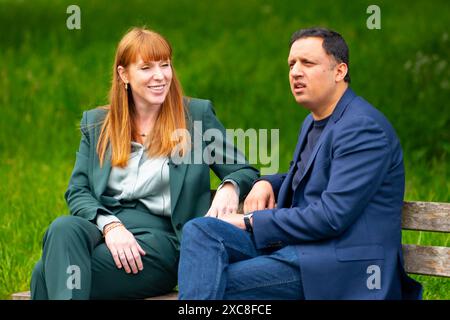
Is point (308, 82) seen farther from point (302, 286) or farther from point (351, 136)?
point (302, 286)

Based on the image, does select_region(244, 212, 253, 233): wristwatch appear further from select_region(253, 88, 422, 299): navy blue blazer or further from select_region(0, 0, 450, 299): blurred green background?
select_region(0, 0, 450, 299): blurred green background

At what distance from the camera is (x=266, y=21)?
1312 centimetres

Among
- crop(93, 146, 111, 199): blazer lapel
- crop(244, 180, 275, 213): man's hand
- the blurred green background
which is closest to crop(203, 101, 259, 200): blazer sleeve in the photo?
crop(244, 180, 275, 213): man's hand

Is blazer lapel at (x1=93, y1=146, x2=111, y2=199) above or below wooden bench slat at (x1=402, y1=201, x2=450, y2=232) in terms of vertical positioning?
above

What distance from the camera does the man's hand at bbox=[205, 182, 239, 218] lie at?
16.1 feet

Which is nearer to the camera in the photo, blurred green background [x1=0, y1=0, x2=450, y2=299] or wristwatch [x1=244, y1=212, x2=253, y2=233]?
wristwatch [x1=244, y1=212, x2=253, y2=233]

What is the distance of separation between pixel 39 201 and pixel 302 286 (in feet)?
12.6

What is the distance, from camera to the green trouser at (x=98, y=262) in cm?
458

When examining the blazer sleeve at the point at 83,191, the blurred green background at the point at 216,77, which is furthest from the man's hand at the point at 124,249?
the blurred green background at the point at 216,77

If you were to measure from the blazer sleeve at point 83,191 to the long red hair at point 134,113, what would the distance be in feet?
0.30

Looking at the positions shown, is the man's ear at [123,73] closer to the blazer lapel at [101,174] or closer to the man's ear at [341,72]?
the blazer lapel at [101,174]

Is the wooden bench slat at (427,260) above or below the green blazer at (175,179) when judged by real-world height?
below

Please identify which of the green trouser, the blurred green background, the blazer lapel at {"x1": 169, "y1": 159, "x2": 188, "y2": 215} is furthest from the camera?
the blurred green background

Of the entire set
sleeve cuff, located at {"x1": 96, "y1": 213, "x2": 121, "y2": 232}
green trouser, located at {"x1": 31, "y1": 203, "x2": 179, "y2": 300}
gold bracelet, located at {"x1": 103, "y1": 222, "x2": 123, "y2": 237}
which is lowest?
green trouser, located at {"x1": 31, "y1": 203, "x2": 179, "y2": 300}
